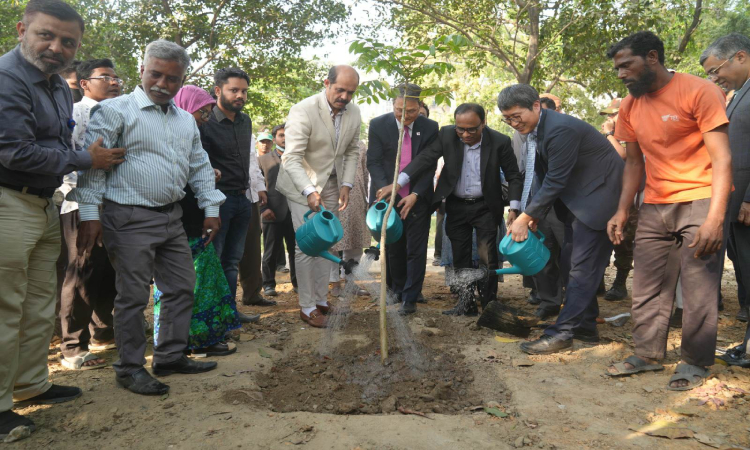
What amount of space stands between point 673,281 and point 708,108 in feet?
3.39

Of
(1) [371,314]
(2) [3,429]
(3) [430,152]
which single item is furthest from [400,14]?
(2) [3,429]

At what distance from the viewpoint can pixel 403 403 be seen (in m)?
3.10

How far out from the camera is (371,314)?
5.05 metres

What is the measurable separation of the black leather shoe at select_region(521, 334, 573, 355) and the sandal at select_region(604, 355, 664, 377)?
440mm

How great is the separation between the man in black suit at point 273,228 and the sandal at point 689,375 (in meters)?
3.85

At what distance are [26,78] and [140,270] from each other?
1.09 meters

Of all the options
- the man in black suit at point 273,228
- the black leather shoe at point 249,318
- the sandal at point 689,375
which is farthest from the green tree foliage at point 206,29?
the sandal at point 689,375

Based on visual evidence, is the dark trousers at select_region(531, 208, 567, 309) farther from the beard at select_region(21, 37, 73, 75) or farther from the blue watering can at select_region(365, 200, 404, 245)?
the beard at select_region(21, 37, 73, 75)

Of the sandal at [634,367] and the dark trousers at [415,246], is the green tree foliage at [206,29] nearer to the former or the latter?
the dark trousers at [415,246]

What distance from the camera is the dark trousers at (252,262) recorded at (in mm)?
5103

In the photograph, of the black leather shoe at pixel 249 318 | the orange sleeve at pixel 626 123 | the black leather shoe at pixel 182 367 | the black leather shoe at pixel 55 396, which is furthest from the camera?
the black leather shoe at pixel 249 318

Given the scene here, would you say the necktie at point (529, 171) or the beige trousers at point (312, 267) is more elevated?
the necktie at point (529, 171)

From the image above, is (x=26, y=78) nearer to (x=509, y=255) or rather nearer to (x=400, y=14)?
(x=509, y=255)

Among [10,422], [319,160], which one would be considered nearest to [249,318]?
[319,160]
